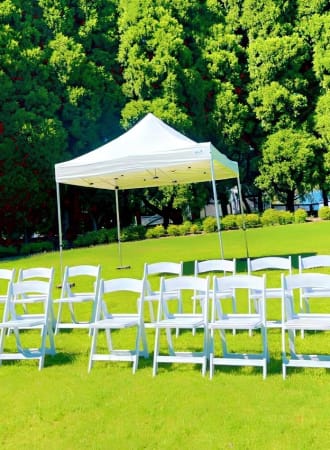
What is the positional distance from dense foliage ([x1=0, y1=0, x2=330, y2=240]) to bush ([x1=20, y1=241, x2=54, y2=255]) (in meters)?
1.73

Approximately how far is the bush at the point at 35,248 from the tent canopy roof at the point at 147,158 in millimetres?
9411

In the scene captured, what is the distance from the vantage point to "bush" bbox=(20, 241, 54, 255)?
69.1ft

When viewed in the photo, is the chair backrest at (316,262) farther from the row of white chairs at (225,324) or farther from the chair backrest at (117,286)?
the chair backrest at (117,286)

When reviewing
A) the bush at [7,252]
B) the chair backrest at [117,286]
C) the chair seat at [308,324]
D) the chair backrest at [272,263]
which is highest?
the chair backrest at [117,286]

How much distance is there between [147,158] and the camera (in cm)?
947

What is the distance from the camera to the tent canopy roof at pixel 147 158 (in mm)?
9320

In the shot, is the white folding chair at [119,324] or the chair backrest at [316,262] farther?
the chair backrest at [316,262]

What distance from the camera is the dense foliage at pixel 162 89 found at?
23281 millimetres

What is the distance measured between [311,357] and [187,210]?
2094cm

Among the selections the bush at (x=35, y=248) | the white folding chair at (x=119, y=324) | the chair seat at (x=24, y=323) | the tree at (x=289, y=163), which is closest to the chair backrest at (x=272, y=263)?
the white folding chair at (x=119, y=324)

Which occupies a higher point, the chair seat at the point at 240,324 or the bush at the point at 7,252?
the chair seat at the point at 240,324

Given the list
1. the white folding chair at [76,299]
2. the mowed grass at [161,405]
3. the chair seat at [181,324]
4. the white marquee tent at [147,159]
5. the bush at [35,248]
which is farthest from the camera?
the bush at [35,248]

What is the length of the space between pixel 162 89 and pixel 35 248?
1061cm

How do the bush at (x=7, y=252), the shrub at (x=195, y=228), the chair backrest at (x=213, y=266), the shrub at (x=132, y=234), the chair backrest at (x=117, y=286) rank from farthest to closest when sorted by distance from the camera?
the shrub at (x=195, y=228) < the shrub at (x=132, y=234) < the bush at (x=7, y=252) < the chair backrest at (x=213, y=266) < the chair backrest at (x=117, y=286)
